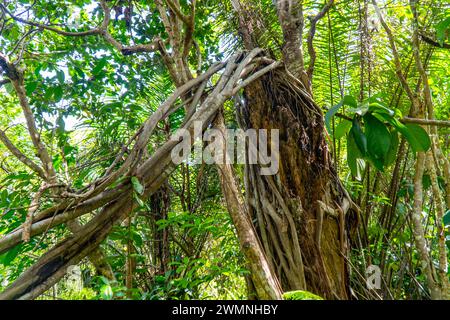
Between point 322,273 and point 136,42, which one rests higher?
point 136,42

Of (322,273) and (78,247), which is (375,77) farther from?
(78,247)

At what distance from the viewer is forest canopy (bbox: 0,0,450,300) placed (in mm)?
1157

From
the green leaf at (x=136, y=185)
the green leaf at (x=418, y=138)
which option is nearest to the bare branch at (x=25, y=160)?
the green leaf at (x=136, y=185)

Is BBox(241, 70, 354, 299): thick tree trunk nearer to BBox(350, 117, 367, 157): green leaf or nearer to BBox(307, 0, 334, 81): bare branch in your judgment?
BBox(307, 0, 334, 81): bare branch

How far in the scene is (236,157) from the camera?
1.99 meters

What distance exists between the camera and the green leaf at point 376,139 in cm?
118

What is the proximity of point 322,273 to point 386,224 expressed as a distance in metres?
0.98

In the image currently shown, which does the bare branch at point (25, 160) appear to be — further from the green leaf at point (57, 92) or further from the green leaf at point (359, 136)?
the green leaf at point (359, 136)

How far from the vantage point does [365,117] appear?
123 cm

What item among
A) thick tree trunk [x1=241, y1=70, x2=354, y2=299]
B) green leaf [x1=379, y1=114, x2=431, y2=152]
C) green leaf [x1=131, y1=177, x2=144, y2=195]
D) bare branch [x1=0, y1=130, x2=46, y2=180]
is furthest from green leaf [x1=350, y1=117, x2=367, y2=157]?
bare branch [x1=0, y1=130, x2=46, y2=180]

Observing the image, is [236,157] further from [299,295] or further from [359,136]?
[299,295]

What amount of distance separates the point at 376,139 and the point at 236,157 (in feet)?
2.99
